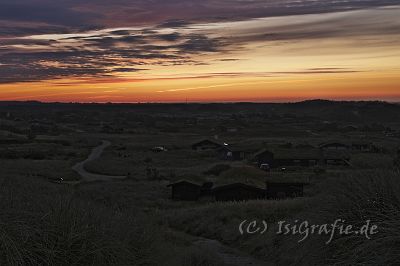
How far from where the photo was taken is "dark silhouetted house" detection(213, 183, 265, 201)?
36.7m

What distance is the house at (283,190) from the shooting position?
120ft

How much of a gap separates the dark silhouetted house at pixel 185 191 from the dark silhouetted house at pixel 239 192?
10.8 ft

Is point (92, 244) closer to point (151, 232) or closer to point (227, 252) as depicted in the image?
point (151, 232)

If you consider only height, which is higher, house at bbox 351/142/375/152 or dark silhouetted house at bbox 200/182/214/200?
dark silhouetted house at bbox 200/182/214/200

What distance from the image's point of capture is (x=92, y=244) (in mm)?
9922

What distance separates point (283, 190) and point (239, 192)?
3363 mm

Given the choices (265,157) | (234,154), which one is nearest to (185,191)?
(265,157)

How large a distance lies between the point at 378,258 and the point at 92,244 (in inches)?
218

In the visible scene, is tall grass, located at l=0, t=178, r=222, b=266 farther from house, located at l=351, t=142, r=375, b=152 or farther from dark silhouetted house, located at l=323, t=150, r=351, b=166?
house, located at l=351, t=142, r=375, b=152

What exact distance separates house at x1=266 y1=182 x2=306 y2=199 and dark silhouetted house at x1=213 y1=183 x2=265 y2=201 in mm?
712

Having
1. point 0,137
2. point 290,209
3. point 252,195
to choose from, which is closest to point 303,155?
point 252,195

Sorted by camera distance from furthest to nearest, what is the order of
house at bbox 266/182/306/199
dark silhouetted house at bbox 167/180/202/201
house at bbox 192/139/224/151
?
house at bbox 192/139/224/151
dark silhouetted house at bbox 167/180/202/201
house at bbox 266/182/306/199

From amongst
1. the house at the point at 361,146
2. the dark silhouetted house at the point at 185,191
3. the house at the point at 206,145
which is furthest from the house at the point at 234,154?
the dark silhouetted house at the point at 185,191

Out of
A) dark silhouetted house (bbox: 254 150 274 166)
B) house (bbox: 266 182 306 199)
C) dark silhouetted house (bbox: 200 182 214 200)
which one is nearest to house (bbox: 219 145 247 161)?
dark silhouetted house (bbox: 254 150 274 166)
